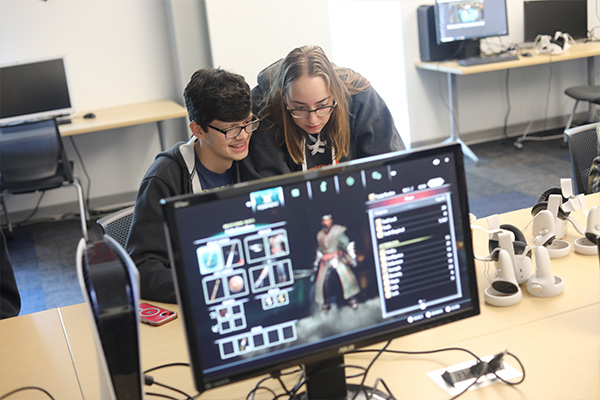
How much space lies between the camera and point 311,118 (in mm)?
1983

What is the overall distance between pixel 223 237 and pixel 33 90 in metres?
3.83

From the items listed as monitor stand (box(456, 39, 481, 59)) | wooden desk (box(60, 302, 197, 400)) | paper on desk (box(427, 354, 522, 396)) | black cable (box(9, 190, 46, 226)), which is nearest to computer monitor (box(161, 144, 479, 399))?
paper on desk (box(427, 354, 522, 396))

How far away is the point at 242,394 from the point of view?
1.31m

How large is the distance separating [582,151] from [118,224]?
1.62 metres

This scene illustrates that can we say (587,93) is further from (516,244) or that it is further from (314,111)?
(516,244)

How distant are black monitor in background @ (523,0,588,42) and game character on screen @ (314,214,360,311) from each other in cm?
482

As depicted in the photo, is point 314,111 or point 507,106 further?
point 507,106

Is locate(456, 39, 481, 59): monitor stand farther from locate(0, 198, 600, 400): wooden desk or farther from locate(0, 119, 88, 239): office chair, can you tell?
locate(0, 198, 600, 400): wooden desk

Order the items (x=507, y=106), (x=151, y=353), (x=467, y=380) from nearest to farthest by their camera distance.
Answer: (x=467, y=380), (x=151, y=353), (x=507, y=106)

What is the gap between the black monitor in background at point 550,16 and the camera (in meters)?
5.36

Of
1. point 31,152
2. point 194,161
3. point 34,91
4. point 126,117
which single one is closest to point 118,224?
point 194,161

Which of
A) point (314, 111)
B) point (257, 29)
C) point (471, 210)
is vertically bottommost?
point (471, 210)

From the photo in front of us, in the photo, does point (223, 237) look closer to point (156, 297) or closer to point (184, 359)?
point (184, 359)

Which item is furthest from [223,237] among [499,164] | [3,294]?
[499,164]
